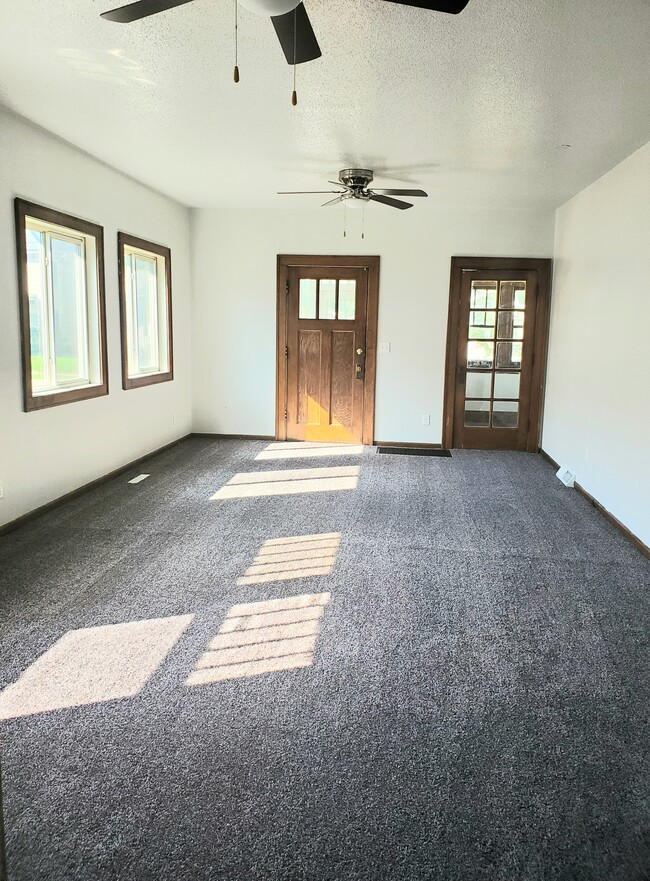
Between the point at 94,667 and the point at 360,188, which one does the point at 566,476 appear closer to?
the point at 360,188

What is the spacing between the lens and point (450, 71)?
3.11 metres

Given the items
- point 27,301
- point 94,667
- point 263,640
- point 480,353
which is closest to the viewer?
point 94,667

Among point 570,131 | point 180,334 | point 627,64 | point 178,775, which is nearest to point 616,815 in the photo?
point 178,775

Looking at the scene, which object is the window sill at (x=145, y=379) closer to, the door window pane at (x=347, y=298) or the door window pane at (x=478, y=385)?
the door window pane at (x=347, y=298)

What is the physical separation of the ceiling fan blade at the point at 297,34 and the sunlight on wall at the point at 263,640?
228cm

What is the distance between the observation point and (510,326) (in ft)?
22.7

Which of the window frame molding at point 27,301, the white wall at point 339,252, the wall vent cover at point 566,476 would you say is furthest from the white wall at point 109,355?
the wall vent cover at point 566,476

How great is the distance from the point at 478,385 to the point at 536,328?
0.84m

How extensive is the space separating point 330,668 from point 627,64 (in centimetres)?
298

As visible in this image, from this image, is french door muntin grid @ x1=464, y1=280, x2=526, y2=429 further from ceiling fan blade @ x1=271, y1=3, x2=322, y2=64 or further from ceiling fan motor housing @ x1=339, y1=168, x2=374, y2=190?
ceiling fan blade @ x1=271, y1=3, x2=322, y2=64

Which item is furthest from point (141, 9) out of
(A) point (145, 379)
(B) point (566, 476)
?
(B) point (566, 476)

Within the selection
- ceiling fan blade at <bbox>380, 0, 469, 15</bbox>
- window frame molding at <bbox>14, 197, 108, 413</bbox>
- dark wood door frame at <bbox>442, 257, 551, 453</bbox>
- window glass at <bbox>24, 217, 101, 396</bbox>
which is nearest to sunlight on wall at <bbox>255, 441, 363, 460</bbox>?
dark wood door frame at <bbox>442, 257, 551, 453</bbox>

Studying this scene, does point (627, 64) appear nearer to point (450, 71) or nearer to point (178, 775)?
point (450, 71)

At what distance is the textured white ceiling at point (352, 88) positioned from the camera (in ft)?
8.63
